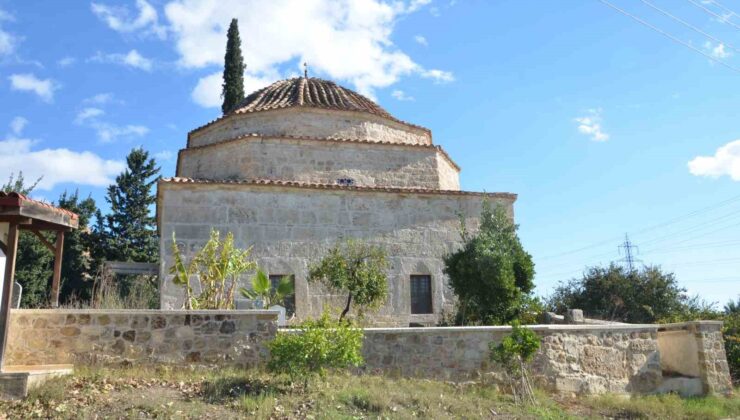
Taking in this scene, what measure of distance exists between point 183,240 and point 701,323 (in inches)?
417

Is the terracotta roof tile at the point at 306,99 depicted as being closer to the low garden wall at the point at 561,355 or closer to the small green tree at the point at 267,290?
the small green tree at the point at 267,290

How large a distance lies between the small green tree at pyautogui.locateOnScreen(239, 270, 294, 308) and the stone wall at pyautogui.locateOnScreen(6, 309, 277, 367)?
213 cm

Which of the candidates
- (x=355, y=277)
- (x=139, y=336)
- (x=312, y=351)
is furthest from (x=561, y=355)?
(x=139, y=336)

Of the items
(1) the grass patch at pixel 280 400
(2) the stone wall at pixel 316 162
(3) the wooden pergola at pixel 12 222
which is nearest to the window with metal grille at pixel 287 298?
(2) the stone wall at pixel 316 162

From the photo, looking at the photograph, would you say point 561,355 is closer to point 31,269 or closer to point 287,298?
point 287,298

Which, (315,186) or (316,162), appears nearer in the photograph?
(315,186)

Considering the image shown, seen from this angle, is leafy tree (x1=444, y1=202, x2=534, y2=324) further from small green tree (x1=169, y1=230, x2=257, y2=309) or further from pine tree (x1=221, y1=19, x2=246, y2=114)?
pine tree (x1=221, y1=19, x2=246, y2=114)

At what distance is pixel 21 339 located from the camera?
7.47 meters

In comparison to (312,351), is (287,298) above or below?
above

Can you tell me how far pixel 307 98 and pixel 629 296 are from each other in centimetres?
1211

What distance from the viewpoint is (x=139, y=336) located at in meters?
7.87

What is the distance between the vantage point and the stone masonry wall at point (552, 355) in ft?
28.8

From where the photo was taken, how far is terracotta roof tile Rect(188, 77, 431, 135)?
15859mm

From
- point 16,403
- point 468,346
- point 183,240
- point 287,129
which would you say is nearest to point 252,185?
point 183,240
